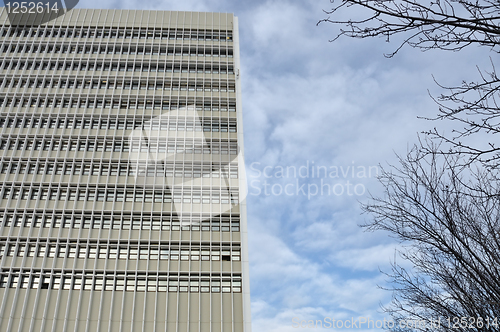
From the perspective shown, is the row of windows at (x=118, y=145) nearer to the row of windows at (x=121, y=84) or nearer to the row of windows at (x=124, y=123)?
the row of windows at (x=124, y=123)

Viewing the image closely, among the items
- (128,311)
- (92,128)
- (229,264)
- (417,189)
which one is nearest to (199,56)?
(92,128)

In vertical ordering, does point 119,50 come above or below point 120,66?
above

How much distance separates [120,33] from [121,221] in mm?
20954

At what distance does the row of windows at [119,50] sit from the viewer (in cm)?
3638

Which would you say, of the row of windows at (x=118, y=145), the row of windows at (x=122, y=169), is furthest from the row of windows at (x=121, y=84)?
the row of windows at (x=122, y=169)

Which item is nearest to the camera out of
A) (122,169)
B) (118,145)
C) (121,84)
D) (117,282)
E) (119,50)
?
(117,282)

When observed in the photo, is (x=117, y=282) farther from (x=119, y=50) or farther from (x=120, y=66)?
(x=119, y=50)


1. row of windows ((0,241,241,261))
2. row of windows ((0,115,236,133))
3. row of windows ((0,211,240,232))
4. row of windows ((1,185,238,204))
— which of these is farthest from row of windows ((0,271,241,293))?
row of windows ((0,115,236,133))

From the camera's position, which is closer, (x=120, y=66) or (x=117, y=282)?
(x=117, y=282)

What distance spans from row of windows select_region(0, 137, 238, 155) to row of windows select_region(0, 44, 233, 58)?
10395mm

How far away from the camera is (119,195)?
27.9 m

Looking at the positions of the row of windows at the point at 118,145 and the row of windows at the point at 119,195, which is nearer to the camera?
the row of windows at the point at 119,195

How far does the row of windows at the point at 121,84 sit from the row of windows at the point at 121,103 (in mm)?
1362

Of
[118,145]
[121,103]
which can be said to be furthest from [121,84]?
[118,145]
